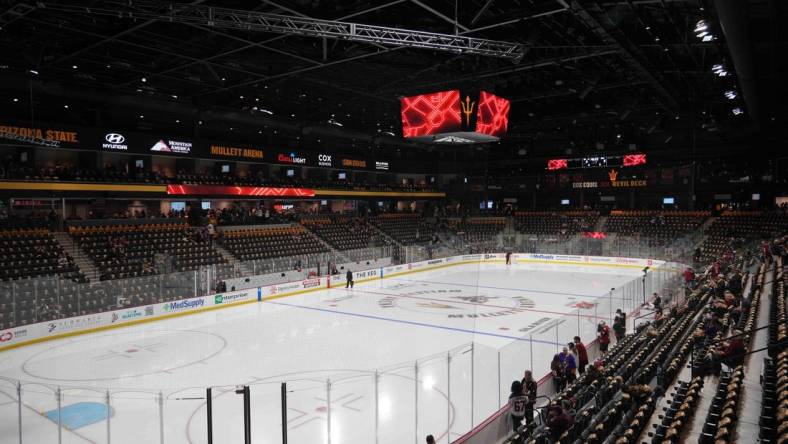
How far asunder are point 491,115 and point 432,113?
242 centimetres

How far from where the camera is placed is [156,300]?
18.3 meters

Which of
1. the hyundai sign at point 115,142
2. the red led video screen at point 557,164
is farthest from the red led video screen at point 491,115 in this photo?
the red led video screen at point 557,164

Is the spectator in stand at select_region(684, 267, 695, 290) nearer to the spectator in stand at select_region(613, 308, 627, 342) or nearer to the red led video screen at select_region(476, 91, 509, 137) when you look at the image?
the spectator in stand at select_region(613, 308, 627, 342)

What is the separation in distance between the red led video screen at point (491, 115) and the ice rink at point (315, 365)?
22.9 ft

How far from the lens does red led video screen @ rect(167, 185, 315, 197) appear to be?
2820cm

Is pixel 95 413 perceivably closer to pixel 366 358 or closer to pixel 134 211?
pixel 366 358

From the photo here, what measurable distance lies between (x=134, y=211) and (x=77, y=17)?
50.6 feet

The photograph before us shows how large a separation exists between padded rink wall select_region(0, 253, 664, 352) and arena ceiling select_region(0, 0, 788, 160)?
897cm

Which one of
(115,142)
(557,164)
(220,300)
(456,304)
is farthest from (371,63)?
(557,164)

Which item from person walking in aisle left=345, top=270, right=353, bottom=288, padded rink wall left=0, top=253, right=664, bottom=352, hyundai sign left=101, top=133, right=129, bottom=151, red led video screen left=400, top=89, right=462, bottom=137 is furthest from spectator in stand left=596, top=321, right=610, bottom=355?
hyundai sign left=101, top=133, right=129, bottom=151

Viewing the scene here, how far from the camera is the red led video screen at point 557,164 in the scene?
4316 cm

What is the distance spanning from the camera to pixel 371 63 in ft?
73.3

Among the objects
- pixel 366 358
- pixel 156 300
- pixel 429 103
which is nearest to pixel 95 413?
pixel 366 358

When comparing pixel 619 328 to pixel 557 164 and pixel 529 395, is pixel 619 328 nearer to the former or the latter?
pixel 529 395
